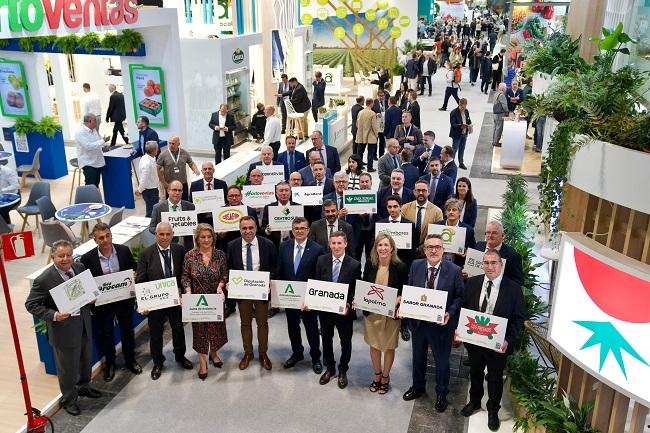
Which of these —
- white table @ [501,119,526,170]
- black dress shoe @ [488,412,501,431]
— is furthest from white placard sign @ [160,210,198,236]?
white table @ [501,119,526,170]

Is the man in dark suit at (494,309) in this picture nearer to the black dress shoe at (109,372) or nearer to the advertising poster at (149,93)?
the black dress shoe at (109,372)

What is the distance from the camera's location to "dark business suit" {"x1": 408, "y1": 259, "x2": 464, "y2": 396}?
5926 mm

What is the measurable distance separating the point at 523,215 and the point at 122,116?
1037 centimetres

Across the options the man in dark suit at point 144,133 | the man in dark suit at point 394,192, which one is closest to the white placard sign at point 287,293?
the man in dark suit at point 394,192

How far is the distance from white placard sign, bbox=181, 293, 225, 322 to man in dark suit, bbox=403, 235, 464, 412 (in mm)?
1940

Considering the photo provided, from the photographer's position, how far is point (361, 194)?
26.3ft

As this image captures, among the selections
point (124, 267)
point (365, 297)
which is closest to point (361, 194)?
point (365, 297)

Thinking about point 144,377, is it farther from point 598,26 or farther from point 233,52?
point 233,52

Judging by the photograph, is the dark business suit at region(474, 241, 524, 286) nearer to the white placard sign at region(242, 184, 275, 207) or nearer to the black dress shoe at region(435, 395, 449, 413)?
the black dress shoe at region(435, 395, 449, 413)

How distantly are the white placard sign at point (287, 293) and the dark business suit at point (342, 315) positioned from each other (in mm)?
209

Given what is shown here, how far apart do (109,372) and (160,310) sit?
0.89 m

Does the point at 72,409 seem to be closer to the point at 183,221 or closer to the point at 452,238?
the point at 183,221

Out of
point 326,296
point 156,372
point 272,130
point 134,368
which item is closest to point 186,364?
point 156,372

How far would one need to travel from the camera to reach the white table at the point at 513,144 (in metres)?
14.5
